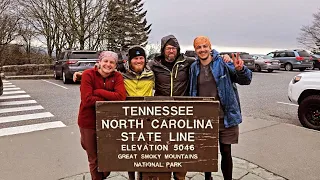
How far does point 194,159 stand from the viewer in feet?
7.69

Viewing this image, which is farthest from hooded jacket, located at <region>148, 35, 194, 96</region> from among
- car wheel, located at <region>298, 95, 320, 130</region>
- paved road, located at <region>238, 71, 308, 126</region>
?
paved road, located at <region>238, 71, 308, 126</region>

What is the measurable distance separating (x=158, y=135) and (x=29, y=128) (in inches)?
192

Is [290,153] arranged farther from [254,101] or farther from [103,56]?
[254,101]

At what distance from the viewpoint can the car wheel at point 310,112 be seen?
604 centimetres

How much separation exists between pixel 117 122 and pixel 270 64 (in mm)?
23506

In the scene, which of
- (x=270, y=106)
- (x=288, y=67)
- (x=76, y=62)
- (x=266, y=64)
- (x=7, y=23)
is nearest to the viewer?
(x=270, y=106)

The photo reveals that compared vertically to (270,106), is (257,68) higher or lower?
higher

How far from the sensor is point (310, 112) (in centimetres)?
618

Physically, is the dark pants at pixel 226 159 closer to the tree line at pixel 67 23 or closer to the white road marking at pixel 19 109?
the white road marking at pixel 19 109

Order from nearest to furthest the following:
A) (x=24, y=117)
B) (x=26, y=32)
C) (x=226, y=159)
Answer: (x=226, y=159) < (x=24, y=117) < (x=26, y=32)

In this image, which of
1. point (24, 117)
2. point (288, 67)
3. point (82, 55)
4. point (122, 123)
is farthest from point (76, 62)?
point (288, 67)

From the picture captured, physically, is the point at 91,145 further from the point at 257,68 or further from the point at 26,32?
the point at 26,32

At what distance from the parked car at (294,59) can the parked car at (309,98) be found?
64.2 ft

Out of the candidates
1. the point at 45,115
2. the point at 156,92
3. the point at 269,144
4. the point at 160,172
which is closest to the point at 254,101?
the point at 269,144
